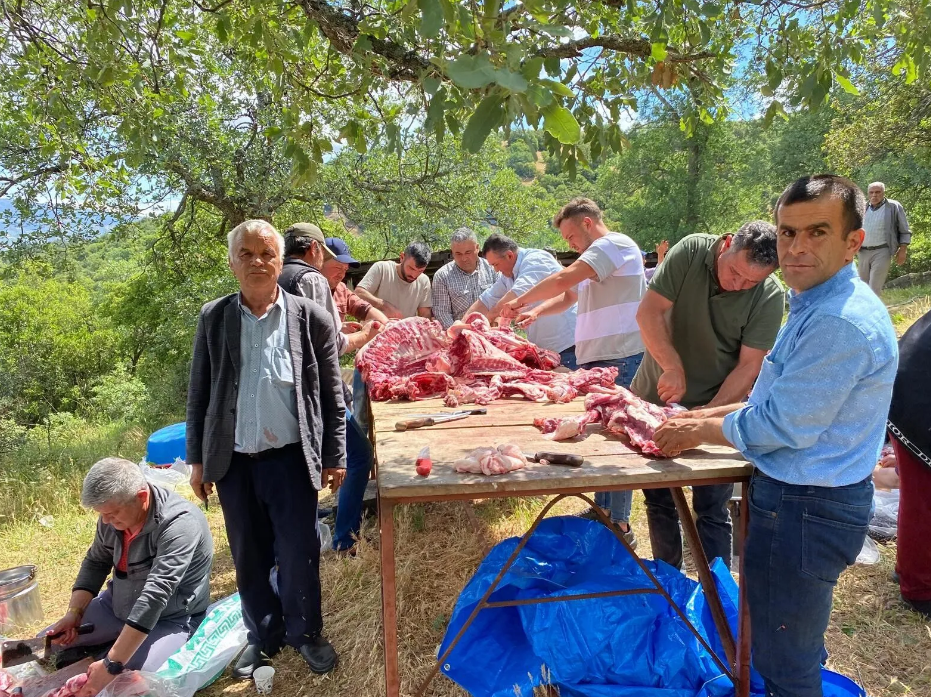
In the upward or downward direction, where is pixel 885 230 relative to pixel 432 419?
upward

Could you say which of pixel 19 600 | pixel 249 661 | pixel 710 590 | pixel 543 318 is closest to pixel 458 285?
pixel 543 318

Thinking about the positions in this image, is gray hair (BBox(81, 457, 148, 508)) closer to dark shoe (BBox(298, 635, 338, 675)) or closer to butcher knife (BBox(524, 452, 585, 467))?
dark shoe (BBox(298, 635, 338, 675))

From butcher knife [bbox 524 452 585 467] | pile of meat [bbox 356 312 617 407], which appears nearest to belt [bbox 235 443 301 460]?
pile of meat [bbox 356 312 617 407]

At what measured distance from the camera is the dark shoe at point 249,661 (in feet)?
10.1

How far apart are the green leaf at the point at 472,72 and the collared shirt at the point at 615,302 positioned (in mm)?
2542

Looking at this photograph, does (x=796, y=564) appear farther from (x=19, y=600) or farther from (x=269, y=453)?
(x=19, y=600)

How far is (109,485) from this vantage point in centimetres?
285

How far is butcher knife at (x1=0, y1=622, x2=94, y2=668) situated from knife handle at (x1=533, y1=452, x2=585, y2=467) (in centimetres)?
288

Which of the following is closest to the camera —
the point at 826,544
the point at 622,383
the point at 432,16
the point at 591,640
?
the point at 432,16

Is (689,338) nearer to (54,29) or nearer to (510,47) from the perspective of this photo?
(510,47)

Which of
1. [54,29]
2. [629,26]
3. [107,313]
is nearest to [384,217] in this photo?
[54,29]

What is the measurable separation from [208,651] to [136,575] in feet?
1.90

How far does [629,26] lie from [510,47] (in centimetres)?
309

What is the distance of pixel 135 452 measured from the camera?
28.4 feet
